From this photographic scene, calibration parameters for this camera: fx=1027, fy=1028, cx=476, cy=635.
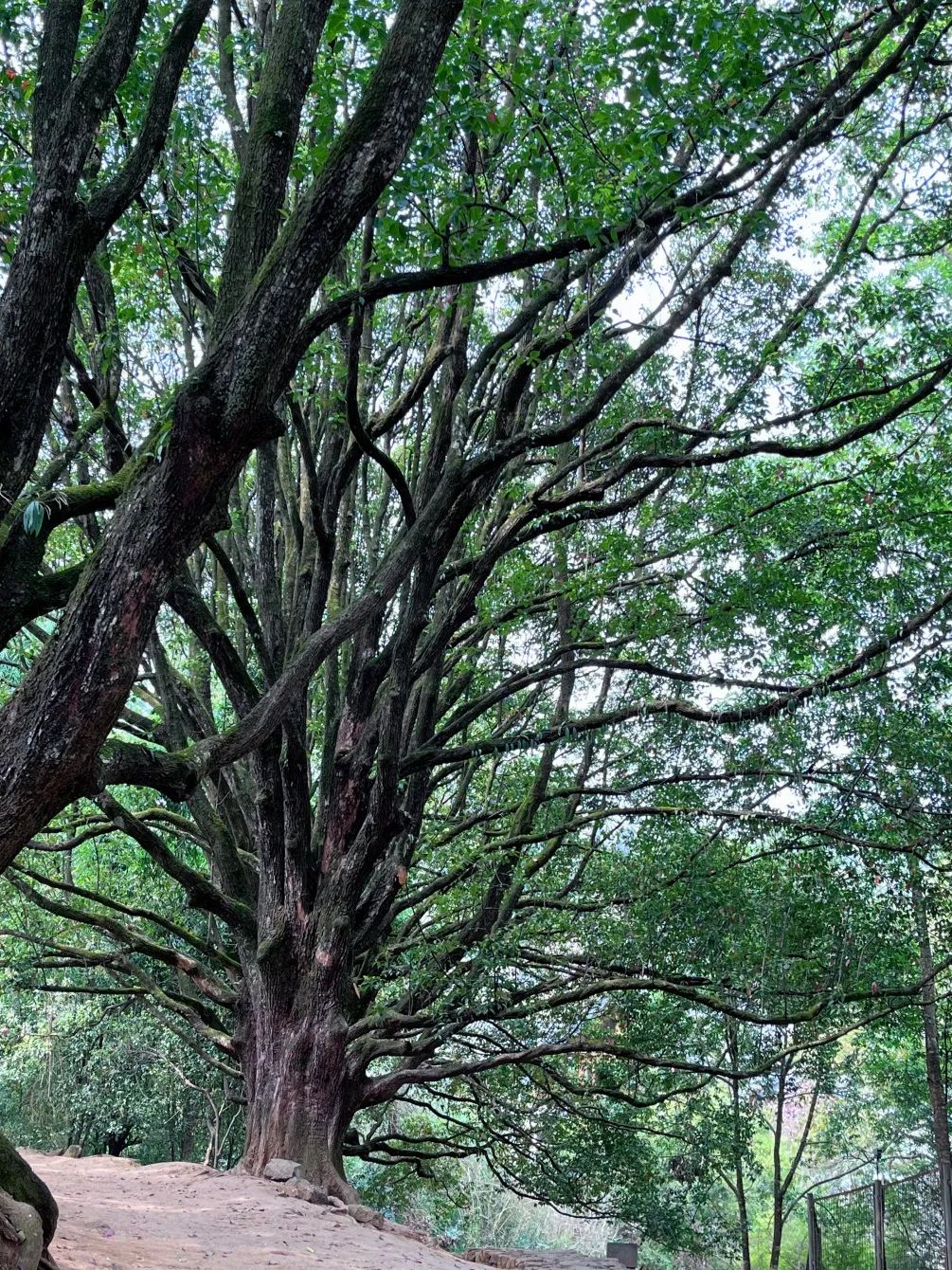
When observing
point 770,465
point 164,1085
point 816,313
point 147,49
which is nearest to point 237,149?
point 147,49

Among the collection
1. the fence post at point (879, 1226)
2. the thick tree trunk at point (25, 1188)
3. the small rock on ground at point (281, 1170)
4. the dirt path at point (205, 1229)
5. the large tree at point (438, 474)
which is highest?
the large tree at point (438, 474)

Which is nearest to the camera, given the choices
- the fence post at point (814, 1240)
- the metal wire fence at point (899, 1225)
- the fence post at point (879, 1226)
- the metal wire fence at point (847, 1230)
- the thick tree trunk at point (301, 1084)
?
the thick tree trunk at point (301, 1084)

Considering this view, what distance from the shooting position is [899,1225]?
10.2m

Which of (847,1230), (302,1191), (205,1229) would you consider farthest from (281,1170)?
(847,1230)

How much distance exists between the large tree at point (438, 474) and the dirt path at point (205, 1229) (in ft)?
2.88

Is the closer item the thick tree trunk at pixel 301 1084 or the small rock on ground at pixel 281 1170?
the small rock on ground at pixel 281 1170

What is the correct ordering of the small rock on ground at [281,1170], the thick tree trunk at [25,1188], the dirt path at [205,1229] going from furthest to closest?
the small rock on ground at [281,1170], the dirt path at [205,1229], the thick tree trunk at [25,1188]

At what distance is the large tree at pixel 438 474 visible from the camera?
401 centimetres

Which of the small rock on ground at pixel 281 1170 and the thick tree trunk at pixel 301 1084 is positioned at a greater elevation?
the thick tree trunk at pixel 301 1084

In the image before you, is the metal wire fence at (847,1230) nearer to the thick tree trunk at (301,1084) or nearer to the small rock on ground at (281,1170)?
the thick tree trunk at (301,1084)

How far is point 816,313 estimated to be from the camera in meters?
7.70

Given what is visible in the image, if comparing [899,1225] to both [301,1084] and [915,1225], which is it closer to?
[915,1225]

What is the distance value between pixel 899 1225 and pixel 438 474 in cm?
879

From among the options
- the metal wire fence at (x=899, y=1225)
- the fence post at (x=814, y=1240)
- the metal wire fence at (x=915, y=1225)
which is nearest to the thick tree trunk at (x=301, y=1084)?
the metal wire fence at (x=899, y=1225)
